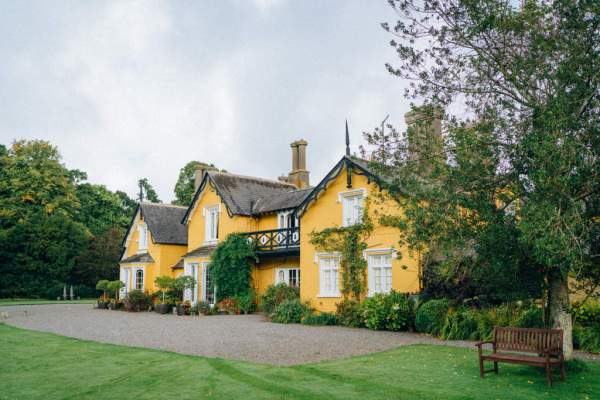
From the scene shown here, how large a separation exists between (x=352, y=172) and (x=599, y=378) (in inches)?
517

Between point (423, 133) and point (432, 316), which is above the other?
point (423, 133)

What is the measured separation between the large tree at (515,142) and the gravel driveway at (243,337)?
176 inches

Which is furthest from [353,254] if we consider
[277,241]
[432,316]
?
[277,241]

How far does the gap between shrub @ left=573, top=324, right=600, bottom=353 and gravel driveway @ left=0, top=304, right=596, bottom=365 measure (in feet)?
7.72

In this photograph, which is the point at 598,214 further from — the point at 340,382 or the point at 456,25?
the point at 340,382

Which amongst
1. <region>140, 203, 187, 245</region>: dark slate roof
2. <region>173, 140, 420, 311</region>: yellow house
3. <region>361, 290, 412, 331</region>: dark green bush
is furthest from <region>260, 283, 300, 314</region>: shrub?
<region>140, 203, 187, 245</region>: dark slate roof

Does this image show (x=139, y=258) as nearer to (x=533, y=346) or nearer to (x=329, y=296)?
(x=329, y=296)

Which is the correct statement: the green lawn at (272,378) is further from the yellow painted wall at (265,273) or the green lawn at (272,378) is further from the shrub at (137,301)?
the shrub at (137,301)

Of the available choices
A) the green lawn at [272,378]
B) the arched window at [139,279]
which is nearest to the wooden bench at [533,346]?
the green lawn at [272,378]

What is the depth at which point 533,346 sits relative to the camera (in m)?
9.11

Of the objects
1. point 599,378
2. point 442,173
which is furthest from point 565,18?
point 599,378

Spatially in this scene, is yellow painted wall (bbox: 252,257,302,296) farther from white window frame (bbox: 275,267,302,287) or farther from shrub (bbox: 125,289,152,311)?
shrub (bbox: 125,289,152,311)

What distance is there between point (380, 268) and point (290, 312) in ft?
13.1

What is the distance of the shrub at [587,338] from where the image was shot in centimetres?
1168
